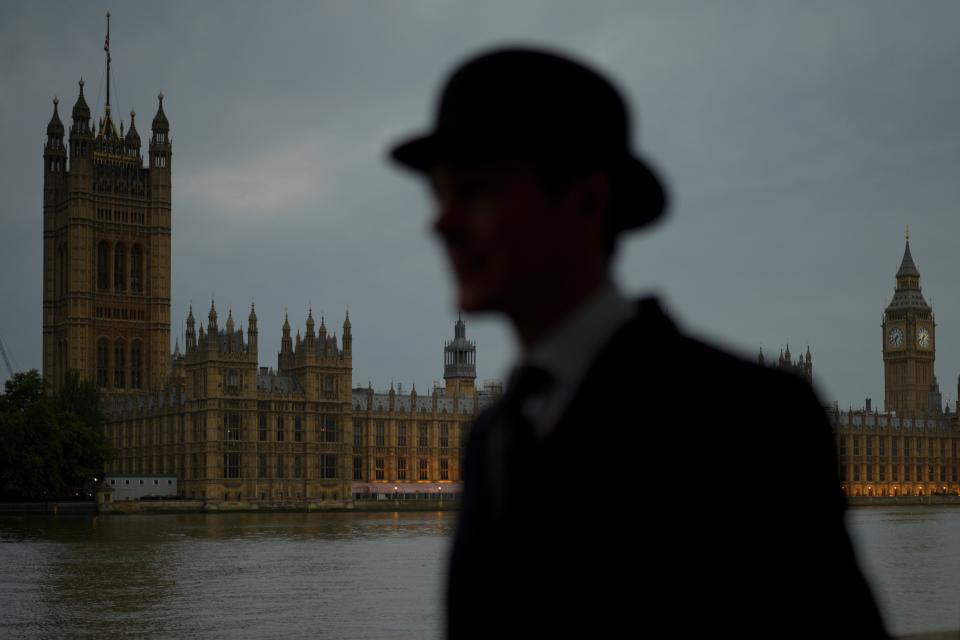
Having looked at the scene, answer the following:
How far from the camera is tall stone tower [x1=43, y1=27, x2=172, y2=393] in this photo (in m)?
111

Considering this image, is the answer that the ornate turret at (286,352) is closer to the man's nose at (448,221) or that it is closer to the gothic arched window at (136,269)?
the gothic arched window at (136,269)

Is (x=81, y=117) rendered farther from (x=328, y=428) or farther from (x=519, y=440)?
(x=519, y=440)

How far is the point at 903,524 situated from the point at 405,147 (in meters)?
69.5

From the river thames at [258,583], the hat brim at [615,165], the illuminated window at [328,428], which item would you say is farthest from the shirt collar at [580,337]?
the illuminated window at [328,428]

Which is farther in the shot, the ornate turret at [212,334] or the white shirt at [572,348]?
the ornate turret at [212,334]

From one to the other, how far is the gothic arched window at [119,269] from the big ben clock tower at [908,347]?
82131 millimetres

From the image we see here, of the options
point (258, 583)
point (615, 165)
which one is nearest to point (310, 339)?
point (258, 583)

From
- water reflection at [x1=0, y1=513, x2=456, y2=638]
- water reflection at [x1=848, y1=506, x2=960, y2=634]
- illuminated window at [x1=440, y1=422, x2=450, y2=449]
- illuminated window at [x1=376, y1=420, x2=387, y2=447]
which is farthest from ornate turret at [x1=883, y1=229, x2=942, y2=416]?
water reflection at [x1=0, y1=513, x2=456, y2=638]

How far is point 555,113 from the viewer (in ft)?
6.34

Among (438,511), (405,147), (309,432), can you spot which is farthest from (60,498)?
(405,147)

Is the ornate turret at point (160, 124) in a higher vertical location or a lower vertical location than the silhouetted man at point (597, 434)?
higher

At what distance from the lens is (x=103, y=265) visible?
113312mm

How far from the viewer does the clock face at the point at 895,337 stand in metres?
150

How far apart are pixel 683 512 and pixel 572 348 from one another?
27 centimetres
